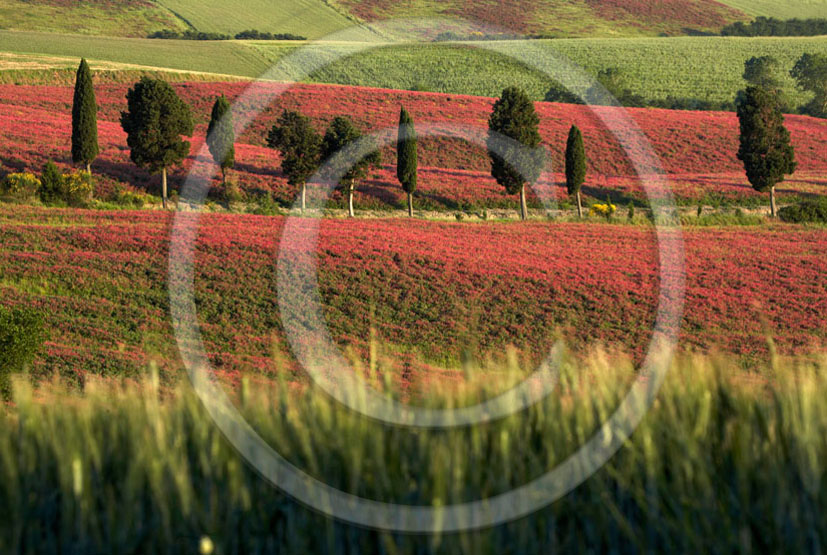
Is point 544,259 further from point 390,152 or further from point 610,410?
point 390,152

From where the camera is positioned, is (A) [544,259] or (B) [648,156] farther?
A: (B) [648,156]

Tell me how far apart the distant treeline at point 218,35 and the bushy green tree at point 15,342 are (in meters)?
121

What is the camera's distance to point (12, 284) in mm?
21375

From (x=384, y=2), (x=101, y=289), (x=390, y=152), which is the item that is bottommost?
(x=101, y=289)

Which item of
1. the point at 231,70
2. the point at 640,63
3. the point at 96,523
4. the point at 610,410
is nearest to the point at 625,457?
the point at 610,410

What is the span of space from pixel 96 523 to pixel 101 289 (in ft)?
62.7

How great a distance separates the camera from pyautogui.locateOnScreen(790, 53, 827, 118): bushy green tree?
3664 inches

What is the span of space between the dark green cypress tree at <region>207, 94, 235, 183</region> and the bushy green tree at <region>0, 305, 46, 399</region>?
102 ft

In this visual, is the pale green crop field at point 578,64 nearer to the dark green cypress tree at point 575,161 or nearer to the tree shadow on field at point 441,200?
the tree shadow on field at point 441,200

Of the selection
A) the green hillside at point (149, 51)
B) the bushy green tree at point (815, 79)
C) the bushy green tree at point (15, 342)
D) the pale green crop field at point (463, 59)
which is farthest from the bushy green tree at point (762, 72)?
the bushy green tree at point (15, 342)

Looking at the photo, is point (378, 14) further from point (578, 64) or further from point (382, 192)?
point (382, 192)

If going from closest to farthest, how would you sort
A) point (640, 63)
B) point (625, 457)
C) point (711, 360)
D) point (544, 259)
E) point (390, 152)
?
point (625, 457), point (711, 360), point (544, 259), point (390, 152), point (640, 63)

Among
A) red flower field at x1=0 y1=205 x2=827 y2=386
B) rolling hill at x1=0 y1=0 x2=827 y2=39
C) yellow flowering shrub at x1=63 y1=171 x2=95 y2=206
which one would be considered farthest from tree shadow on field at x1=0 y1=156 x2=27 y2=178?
rolling hill at x1=0 y1=0 x2=827 y2=39

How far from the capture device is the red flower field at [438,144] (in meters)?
48.1
